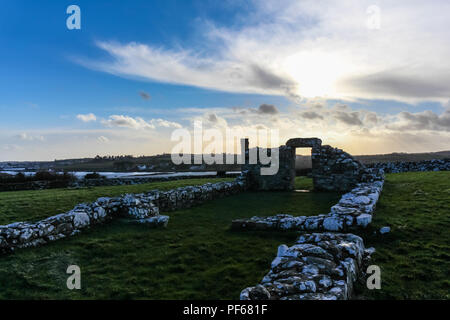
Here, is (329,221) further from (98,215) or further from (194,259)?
(98,215)

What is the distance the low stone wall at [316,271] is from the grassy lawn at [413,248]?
44 cm

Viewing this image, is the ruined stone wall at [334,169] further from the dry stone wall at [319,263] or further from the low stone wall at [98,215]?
the dry stone wall at [319,263]

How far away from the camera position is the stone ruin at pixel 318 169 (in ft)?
49.6

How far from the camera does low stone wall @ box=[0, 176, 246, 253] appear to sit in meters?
6.53

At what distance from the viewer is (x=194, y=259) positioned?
19.2ft

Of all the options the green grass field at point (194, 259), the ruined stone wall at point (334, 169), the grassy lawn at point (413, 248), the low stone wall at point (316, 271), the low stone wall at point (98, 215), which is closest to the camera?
the low stone wall at point (316, 271)

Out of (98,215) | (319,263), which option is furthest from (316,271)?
(98,215)

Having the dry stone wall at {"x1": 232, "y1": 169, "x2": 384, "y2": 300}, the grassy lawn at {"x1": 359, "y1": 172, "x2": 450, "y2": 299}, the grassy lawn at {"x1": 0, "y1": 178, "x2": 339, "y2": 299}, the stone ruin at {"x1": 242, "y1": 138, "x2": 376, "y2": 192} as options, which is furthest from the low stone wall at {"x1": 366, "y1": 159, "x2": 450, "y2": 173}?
the grassy lawn at {"x1": 0, "y1": 178, "x2": 339, "y2": 299}

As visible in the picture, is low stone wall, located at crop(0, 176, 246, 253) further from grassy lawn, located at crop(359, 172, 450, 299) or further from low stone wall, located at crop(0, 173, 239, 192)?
low stone wall, located at crop(0, 173, 239, 192)

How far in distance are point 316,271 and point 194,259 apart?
2.74 metres

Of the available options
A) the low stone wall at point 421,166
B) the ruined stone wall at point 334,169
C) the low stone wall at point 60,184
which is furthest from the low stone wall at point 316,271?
the low stone wall at point 421,166

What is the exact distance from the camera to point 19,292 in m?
4.57

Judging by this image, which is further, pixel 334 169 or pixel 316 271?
pixel 334 169
